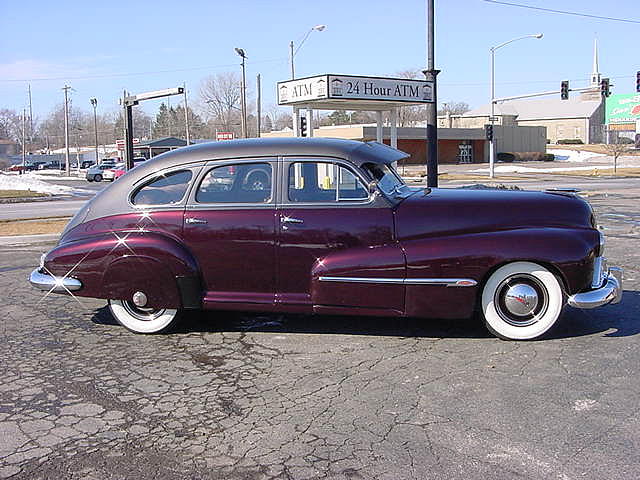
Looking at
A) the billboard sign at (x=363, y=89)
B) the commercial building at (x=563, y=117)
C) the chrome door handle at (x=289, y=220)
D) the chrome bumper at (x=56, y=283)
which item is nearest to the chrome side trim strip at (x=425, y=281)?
the chrome door handle at (x=289, y=220)

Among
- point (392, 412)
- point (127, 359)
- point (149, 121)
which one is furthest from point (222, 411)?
point (149, 121)

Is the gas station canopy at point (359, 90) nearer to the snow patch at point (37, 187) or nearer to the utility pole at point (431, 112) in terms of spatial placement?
the utility pole at point (431, 112)

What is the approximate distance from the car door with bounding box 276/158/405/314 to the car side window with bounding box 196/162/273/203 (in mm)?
169

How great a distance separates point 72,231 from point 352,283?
2.65 m

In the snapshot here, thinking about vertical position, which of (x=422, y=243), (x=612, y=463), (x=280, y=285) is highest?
(x=422, y=243)

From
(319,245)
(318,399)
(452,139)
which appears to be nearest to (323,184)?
(319,245)

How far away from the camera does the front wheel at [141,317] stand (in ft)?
19.5

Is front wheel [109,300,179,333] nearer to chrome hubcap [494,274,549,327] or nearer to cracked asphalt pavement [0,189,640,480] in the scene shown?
cracked asphalt pavement [0,189,640,480]

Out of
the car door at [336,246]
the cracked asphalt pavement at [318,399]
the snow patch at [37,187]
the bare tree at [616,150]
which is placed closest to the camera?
the cracked asphalt pavement at [318,399]

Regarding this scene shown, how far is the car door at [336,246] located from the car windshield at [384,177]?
6.2 inches

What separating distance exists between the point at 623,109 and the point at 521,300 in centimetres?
12810

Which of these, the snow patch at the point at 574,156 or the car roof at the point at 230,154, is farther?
the snow patch at the point at 574,156

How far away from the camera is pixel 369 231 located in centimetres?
550

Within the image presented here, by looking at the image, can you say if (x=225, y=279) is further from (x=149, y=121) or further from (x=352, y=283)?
(x=149, y=121)
